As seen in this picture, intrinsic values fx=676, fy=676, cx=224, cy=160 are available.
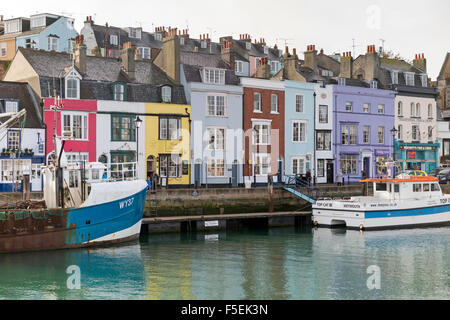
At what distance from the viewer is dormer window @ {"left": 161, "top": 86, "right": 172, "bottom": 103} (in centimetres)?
4362

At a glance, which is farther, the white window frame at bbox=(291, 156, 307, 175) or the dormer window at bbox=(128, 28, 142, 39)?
the dormer window at bbox=(128, 28, 142, 39)

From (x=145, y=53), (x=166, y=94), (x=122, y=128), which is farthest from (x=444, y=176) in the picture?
(x=145, y=53)

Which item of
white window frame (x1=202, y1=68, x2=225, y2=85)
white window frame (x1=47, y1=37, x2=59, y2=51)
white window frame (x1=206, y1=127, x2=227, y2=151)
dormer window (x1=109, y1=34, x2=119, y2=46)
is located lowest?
white window frame (x1=206, y1=127, x2=227, y2=151)

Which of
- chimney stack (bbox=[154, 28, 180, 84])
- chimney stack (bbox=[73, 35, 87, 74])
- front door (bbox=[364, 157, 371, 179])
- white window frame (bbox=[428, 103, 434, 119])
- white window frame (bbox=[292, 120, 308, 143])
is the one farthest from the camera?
white window frame (bbox=[428, 103, 434, 119])

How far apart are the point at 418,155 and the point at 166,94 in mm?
25418

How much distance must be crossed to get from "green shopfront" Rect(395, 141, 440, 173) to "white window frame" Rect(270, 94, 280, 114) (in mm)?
13282

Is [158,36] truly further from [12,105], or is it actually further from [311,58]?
[12,105]

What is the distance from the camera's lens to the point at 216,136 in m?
45.3

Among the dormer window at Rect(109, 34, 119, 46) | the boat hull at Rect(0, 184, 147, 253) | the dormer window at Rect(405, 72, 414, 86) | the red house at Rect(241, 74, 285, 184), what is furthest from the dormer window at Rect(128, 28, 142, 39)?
the boat hull at Rect(0, 184, 147, 253)

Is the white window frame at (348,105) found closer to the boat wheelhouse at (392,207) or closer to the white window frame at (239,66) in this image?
the boat wheelhouse at (392,207)

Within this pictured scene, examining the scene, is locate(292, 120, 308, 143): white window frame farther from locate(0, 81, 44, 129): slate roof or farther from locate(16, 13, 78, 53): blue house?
locate(16, 13, 78, 53): blue house

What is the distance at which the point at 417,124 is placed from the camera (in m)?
58.4
